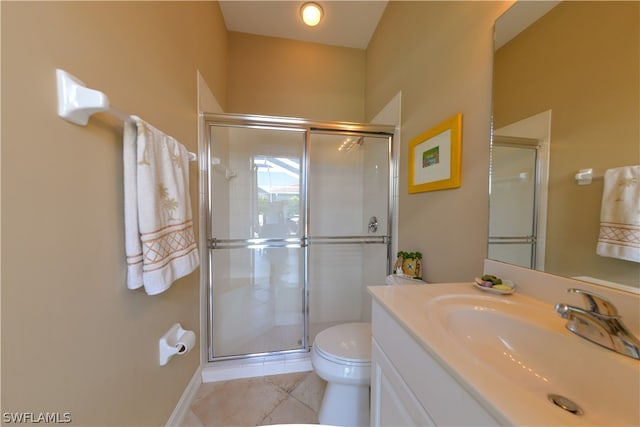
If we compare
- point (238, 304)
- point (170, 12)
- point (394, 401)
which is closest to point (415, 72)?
point (170, 12)

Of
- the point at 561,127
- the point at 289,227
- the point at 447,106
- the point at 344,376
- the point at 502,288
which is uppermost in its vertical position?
the point at 447,106

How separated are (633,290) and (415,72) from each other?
146cm

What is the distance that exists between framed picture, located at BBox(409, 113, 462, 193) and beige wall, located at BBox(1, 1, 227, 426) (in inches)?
55.0

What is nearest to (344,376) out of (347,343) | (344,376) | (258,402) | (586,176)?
(344,376)

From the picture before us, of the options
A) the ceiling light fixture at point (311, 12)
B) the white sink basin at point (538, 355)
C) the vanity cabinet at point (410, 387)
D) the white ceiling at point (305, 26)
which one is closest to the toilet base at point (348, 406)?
the vanity cabinet at point (410, 387)

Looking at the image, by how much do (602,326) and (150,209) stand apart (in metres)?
1.29

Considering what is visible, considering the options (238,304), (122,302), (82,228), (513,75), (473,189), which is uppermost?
(513,75)

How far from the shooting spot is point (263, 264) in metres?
2.11

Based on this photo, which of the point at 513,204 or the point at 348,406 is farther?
the point at 348,406

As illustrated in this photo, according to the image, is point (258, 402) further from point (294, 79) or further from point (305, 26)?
point (305, 26)

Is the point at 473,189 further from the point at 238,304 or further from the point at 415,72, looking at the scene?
the point at 238,304

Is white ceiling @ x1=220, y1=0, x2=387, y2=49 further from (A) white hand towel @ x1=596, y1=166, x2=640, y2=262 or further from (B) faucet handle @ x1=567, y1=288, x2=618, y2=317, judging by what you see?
(B) faucet handle @ x1=567, y1=288, x2=618, y2=317

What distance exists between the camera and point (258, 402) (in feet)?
4.58

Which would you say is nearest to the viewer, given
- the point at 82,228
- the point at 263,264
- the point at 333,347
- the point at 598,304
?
the point at 598,304
